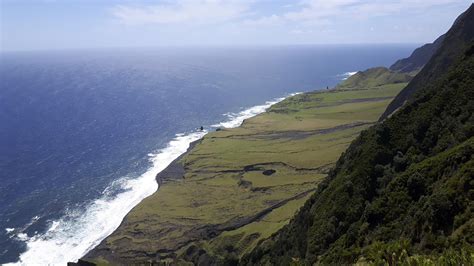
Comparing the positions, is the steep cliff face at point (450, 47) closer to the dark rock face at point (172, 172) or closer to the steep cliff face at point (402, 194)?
the steep cliff face at point (402, 194)

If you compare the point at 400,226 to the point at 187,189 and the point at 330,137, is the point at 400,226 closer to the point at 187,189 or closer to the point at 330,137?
the point at 187,189

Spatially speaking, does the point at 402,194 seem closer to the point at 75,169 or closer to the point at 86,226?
the point at 86,226

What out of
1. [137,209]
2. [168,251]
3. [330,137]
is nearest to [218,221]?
[168,251]

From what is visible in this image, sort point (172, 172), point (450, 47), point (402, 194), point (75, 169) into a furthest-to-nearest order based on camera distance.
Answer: point (75, 169)
point (172, 172)
point (450, 47)
point (402, 194)

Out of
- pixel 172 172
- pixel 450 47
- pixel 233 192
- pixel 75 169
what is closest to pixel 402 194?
pixel 233 192

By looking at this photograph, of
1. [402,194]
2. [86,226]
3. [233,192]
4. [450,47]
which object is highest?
[450,47]

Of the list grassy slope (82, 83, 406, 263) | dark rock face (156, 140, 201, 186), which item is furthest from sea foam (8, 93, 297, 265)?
grassy slope (82, 83, 406, 263)
